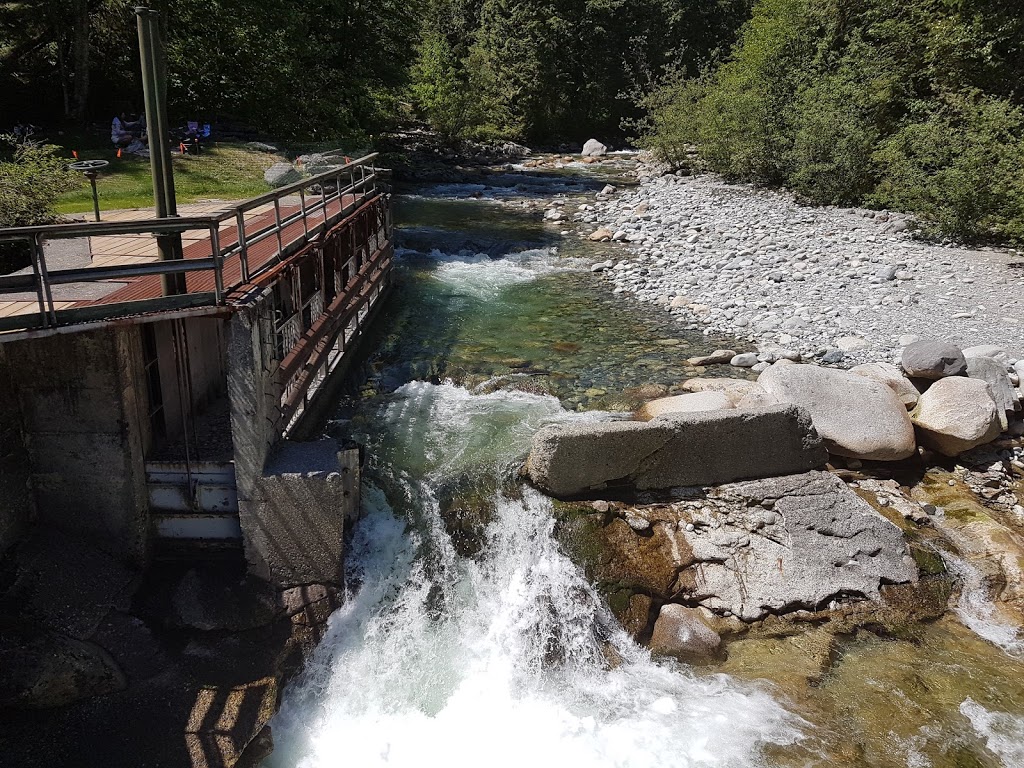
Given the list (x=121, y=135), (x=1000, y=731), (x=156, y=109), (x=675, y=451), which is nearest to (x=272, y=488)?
(x=156, y=109)

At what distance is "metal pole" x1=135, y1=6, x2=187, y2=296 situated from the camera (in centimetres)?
619

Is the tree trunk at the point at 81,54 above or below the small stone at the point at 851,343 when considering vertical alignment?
above

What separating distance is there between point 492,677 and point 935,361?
778 centimetres

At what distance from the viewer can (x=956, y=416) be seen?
31.8 ft

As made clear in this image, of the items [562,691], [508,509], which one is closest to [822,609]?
[562,691]

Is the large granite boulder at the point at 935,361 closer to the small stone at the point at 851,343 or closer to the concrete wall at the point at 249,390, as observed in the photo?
the small stone at the point at 851,343

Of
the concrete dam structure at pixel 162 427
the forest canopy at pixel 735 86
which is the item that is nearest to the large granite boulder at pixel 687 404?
the concrete dam structure at pixel 162 427

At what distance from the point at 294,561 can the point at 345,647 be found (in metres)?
1.00

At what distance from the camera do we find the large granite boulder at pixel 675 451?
848 cm

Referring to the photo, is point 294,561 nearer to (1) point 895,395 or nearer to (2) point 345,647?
(2) point 345,647

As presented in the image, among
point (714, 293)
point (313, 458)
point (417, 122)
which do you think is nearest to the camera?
point (313, 458)

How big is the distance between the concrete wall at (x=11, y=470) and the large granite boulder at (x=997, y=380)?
457 inches

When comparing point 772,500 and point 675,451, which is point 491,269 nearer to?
point 675,451

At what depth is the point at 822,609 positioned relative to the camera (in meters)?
7.83
